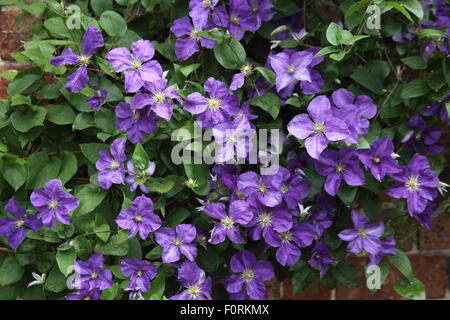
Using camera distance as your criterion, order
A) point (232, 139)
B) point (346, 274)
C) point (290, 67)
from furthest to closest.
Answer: point (346, 274), point (290, 67), point (232, 139)

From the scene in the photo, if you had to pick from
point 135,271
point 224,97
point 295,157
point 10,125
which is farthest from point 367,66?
point 10,125

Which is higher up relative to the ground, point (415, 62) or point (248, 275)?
point (415, 62)

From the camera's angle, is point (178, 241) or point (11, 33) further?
point (11, 33)

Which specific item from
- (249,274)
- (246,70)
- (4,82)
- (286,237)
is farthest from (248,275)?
(4,82)

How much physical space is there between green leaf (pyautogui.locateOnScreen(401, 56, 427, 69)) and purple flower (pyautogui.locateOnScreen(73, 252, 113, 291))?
78 cm

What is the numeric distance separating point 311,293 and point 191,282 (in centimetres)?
49

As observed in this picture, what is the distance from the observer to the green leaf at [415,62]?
1011mm

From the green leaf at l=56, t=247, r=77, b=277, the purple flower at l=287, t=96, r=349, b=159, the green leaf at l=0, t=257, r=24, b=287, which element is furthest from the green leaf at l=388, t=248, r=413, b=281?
the green leaf at l=0, t=257, r=24, b=287

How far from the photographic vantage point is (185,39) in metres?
0.97

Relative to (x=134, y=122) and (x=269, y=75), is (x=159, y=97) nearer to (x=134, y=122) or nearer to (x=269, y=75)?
(x=134, y=122)
